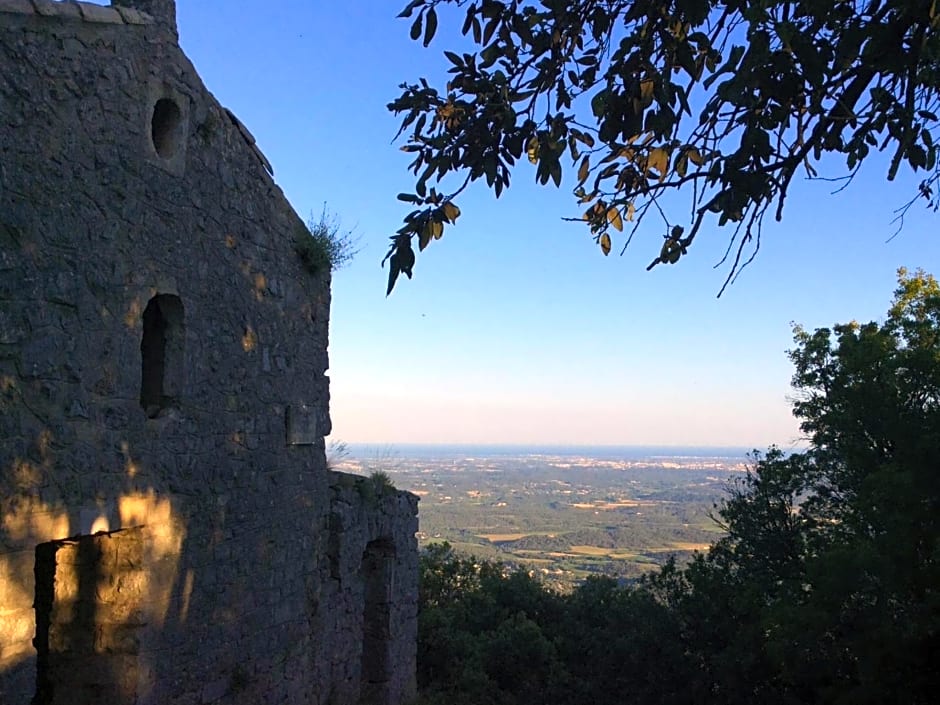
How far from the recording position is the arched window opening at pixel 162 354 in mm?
5359

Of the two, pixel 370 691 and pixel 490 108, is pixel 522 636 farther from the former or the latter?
pixel 490 108

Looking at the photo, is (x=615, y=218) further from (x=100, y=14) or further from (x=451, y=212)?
(x=100, y=14)

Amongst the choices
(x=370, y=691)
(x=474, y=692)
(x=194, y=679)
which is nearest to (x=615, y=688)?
(x=474, y=692)

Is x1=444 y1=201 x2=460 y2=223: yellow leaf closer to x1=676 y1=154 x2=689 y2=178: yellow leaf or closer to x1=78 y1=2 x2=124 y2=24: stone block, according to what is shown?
x1=676 y1=154 x2=689 y2=178: yellow leaf

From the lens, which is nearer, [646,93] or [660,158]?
[646,93]

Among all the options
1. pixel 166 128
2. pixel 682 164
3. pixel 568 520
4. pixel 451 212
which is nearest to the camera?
pixel 451 212

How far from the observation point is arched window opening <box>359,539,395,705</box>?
9.38m

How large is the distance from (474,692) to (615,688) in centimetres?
246

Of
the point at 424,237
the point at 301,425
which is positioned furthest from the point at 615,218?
the point at 301,425

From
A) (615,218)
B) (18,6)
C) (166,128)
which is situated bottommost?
(615,218)

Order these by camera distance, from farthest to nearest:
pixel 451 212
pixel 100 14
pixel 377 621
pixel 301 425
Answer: pixel 377 621 → pixel 301 425 → pixel 100 14 → pixel 451 212

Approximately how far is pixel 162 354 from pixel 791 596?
912 centimetres

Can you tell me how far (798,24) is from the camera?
158 inches

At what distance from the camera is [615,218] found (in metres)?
4.42
